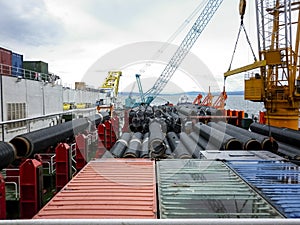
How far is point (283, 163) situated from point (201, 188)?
3.59 metres

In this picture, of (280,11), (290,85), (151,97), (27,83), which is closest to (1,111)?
(27,83)

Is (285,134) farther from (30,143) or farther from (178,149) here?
(30,143)

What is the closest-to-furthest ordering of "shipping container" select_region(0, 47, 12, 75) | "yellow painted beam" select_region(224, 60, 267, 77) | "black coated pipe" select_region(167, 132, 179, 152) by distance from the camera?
"black coated pipe" select_region(167, 132, 179, 152)
"yellow painted beam" select_region(224, 60, 267, 77)
"shipping container" select_region(0, 47, 12, 75)

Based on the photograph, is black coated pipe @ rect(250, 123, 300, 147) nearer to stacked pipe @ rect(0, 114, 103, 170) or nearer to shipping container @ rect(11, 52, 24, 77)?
stacked pipe @ rect(0, 114, 103, 170)

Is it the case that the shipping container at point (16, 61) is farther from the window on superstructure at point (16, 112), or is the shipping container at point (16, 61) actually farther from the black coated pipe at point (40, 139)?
the black coated pipe at point (40, 139)

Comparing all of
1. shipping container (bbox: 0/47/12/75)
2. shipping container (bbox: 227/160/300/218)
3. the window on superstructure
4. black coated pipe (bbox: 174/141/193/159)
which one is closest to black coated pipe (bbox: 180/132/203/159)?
black coated pipe (bbox: 174/141/193/159)

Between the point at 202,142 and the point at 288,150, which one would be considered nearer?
the point at 288,150

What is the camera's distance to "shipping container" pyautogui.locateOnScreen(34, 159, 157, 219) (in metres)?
4.98

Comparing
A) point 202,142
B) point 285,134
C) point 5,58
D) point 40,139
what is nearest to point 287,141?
point 285,134

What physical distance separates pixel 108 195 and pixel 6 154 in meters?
4.15

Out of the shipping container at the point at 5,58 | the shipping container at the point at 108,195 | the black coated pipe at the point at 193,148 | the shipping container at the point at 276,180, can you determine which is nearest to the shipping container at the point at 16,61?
the shipping container at the point at 5,58

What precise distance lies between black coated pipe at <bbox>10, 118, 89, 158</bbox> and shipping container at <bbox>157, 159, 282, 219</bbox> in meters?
4.76

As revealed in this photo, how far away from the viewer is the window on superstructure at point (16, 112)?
20578 mm

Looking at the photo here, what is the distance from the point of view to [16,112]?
22047 millimetres
